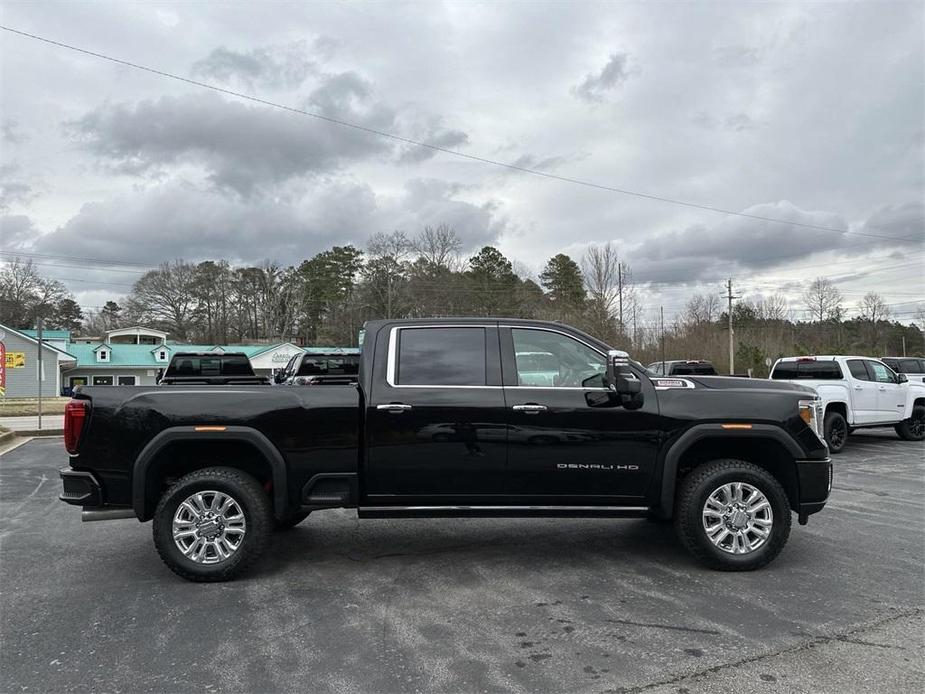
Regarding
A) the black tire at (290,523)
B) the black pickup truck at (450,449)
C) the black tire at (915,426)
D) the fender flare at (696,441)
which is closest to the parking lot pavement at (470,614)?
the black tire at (290,523)

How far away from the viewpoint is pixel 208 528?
4805mm

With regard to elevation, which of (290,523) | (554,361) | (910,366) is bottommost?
(290,523)

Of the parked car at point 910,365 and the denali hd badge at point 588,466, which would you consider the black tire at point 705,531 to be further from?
the parked car at point 910,365

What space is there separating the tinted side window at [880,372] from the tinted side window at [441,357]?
10766 millimetres

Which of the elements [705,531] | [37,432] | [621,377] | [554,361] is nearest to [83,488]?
[554,361]

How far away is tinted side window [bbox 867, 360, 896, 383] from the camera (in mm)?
12617

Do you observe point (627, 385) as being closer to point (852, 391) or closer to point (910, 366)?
point (852, 391)

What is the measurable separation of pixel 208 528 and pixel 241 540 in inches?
10.3

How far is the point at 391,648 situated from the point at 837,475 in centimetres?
829

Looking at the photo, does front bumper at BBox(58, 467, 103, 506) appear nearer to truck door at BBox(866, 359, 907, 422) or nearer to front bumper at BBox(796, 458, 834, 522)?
front bumper at BBox(796, 458, 834, 522)

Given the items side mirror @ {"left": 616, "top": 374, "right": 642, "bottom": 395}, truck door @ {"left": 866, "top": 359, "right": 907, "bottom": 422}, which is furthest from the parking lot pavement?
truck door @ {"left": 866, "top": 359, "right": 907, "bottom": 422}

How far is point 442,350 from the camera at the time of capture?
5.17 meters

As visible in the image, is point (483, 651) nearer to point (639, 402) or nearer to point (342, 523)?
point (639, 402)

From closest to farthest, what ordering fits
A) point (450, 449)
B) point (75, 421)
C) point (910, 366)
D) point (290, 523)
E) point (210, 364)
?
point (75, 421)
point (450, 449)
point (290, 523)
point (210, 364)
point (910, 366)
